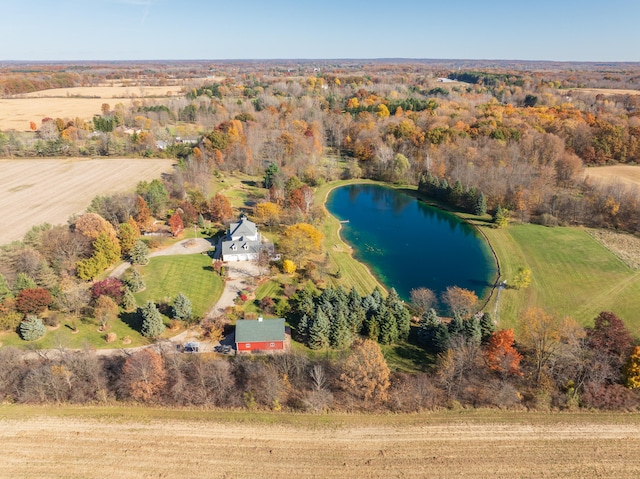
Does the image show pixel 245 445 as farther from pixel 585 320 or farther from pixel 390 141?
pixel 390 141

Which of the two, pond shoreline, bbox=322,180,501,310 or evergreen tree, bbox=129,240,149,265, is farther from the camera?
evergreen tree, bbox=129,240,149,265

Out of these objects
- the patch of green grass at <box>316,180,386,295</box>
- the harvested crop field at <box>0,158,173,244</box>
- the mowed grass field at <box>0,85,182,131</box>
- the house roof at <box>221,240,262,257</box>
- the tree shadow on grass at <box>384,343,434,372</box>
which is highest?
the mowed grass field at <box>0,85,182,131</box>

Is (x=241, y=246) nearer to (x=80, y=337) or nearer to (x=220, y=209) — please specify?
(x=220, y=209)

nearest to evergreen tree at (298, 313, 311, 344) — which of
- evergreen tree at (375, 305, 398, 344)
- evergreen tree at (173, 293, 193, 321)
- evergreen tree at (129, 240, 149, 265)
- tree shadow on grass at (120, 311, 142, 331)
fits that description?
evergreen tree at (375, 305, 398, 344)

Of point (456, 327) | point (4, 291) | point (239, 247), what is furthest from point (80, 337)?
point (456, 327)

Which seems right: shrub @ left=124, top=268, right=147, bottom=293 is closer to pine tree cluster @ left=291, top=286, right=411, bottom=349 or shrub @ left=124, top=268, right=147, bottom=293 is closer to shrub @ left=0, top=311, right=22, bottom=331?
shrub @ left=0, top=311, right=22, bottom=331

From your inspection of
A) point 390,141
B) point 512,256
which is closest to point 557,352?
point 512,256
